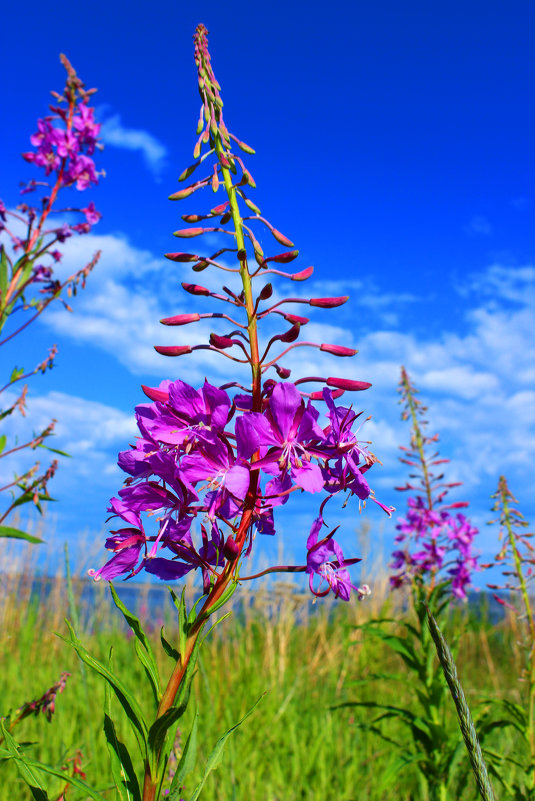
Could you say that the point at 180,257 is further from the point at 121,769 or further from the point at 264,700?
the point at 264,700

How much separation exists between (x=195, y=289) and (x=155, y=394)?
320mm

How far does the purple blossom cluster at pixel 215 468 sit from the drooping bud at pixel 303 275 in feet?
1.27

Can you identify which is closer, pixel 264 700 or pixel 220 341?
pixel 220 341

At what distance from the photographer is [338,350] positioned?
4.98 feet

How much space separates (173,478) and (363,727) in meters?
2.75

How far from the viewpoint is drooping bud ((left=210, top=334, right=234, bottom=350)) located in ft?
4.49

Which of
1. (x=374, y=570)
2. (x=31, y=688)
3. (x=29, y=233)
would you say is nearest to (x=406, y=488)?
(x=29, y=233)

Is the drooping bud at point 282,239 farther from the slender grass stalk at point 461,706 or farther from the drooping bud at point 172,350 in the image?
the slender grass stalk at point 461,706

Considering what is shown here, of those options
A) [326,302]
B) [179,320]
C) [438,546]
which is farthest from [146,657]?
[438,546]

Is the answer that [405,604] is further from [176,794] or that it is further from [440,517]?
[176,794]

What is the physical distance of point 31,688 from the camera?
5.36 metres

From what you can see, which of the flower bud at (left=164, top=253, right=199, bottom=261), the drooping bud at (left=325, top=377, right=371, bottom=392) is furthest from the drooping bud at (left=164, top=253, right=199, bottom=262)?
the drooping bud at (left=325, top=377, right=371, bottom=392)

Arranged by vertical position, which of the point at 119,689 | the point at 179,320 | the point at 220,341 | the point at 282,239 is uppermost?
the point at 282,239

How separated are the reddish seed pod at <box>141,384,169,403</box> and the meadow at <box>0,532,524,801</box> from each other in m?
0.64
